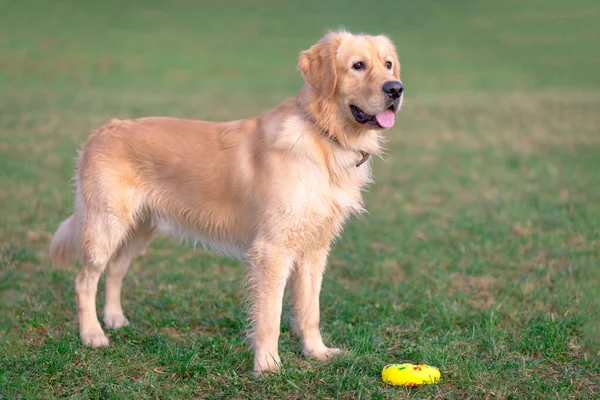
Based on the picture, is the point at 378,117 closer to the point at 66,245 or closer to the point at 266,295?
the point at 266,295

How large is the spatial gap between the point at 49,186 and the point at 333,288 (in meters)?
4.73

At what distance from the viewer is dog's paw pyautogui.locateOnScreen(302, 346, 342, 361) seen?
4772 mm

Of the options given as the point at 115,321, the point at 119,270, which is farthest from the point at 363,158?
the point at 115,321

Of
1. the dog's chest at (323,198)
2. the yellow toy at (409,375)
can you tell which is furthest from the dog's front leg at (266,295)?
the yellow toy at (409,375)

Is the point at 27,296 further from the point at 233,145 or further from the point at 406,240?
the point at 406,240

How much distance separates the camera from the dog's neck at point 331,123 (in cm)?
459

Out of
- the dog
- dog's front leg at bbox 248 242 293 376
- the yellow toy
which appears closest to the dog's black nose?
the dog

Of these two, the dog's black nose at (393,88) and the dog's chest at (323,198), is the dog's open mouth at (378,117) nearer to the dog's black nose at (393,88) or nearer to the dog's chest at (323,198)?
the dog's black nose at (393,88)

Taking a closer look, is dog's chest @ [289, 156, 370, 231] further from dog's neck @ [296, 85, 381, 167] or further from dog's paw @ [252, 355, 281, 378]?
dog's paw @ [252, 355, 281, 378]

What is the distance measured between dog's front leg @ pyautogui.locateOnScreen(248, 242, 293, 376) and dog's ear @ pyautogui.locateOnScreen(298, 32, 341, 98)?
3.42 feet

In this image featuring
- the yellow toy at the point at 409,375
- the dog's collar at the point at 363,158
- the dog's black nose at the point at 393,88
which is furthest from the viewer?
the dog's collar at the point at 363,158

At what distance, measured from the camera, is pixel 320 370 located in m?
4.46

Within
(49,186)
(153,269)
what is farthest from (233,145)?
(49,186)

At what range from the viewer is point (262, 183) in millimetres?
4594
